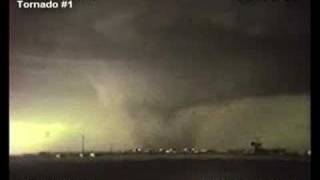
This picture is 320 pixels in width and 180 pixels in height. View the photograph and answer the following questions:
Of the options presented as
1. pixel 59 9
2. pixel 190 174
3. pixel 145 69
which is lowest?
pixel 190 174

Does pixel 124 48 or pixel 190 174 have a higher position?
pixel 124 48

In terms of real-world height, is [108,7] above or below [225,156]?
above

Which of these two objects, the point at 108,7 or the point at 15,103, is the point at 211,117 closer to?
the point at 108,7

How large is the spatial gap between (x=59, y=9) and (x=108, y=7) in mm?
107

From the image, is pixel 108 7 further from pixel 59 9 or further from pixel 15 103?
pixel 15 103

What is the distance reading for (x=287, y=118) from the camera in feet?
4.01

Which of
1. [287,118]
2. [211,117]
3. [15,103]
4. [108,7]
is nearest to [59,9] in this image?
[108,7]

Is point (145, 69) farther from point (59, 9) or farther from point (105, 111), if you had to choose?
point (59, 9)

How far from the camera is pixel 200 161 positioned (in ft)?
3.98

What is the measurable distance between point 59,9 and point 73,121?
0.81ft

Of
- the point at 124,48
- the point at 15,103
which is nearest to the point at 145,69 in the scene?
the point at 124,48

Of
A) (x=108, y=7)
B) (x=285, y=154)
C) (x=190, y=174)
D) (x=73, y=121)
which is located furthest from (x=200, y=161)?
(x=108, y=7)

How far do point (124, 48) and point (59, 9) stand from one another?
0.55 ft

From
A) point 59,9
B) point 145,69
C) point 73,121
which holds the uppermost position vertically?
point 59,9
